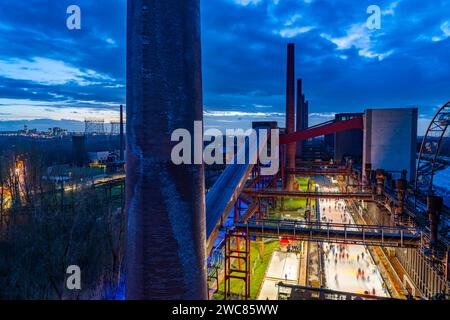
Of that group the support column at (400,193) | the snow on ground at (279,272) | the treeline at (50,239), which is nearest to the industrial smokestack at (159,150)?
the treeline at (50,239)

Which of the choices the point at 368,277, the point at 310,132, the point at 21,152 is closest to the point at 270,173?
the point at 310,132

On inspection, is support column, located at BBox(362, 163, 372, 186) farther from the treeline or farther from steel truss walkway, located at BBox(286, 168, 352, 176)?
the treeline

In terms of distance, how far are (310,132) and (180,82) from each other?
20.5 m

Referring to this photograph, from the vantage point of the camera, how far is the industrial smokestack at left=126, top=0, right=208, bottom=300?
481 cm

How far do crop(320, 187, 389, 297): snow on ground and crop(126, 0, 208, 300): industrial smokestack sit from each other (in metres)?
12.1

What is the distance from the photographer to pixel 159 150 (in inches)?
191

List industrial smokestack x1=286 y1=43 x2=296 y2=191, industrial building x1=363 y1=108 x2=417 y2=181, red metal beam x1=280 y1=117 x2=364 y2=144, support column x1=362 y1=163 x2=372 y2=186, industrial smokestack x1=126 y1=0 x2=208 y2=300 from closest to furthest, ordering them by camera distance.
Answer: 1. industrial smokestack x1=126 y1=0 x2=208 y2=300
2. support column x1=362 y1=163 x2=372 y2=186
3. industrial building x1=363 y1=108 x2=417 y2=181
4. red metal beam x1=280 y1=117 x2=364 y2=144
5. industrial smokestack x1=286 y1=43 x2=296 y2=191

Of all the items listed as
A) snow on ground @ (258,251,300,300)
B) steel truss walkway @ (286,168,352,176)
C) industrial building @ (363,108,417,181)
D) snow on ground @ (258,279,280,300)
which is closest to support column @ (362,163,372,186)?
industrial building @ (363,108,417,181)

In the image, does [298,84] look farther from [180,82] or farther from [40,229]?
[180,82]

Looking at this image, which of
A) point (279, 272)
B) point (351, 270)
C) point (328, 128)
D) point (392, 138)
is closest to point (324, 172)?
point (328, 128)

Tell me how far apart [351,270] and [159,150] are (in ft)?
50.5

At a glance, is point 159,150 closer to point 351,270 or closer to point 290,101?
point 351,270

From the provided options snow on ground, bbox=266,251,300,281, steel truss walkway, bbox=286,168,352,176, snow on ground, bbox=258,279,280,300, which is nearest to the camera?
snow on ground, bbox=258,279,280,300

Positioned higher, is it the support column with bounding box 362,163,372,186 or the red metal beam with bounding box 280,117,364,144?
the red metal beam with bounding box 280,117,364,144
